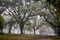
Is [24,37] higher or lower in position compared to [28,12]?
lower

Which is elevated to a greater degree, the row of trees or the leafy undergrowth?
the row of trees

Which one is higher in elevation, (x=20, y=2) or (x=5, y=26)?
(x=20, y=2)

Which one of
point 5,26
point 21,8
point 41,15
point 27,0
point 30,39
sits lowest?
point 30,39

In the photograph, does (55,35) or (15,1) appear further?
(15,1)

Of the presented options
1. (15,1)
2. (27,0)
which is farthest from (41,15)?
(15,1)

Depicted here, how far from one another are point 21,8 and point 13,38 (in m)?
0.62

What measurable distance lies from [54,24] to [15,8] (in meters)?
0.85

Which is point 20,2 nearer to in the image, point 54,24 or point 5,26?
point 5,26

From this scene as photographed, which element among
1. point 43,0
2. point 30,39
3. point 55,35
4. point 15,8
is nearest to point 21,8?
point 15,8

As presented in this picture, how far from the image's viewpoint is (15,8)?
256 cm

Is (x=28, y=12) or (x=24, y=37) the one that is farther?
(x=28, y=12)

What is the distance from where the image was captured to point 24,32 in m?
2.48

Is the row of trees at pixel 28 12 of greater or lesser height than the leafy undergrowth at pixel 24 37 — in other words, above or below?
above

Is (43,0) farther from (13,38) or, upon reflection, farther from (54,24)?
(13,38)
